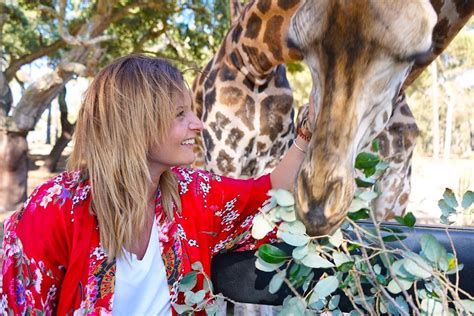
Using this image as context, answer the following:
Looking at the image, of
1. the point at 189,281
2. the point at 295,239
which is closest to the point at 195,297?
the point at 189,281

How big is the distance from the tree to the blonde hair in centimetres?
508

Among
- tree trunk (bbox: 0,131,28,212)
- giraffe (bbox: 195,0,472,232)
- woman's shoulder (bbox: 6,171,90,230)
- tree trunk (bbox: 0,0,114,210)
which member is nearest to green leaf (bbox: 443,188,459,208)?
giraffe (bbox: 195,0,472,232)

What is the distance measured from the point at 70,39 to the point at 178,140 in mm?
5630

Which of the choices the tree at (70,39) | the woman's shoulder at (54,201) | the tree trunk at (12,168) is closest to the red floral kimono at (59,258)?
the woman's shoulder at (54,201)

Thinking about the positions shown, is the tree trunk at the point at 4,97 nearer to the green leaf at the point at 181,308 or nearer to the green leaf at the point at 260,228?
the green leaf at the point at 181,308

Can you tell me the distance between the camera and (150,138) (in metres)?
1.19

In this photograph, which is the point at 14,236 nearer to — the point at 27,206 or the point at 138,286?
the point at 27,206

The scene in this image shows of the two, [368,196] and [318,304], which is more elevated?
[368,196]

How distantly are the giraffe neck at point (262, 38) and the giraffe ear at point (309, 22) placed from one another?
3.28 feet

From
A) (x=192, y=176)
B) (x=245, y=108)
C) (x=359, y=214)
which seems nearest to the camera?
(x=359, y=214)

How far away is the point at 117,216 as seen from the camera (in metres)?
1.15

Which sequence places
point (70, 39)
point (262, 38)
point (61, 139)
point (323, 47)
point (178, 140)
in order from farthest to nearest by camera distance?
1. point (61, 139)
2. point (70, 39)
3. point (262, 38)
4. point (178, 140)
5. point (323, 47)

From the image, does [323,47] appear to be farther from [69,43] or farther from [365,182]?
[69,43]

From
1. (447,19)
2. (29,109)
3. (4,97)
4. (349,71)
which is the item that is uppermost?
(447,19)
